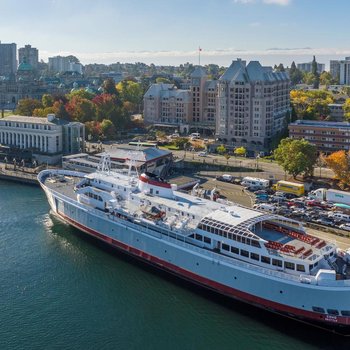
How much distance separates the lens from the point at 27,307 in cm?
2350

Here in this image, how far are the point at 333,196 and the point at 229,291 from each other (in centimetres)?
1524

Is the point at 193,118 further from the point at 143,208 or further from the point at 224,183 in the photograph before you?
the point at 143,208

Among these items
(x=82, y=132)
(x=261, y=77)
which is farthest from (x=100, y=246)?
(x=261, y=77)

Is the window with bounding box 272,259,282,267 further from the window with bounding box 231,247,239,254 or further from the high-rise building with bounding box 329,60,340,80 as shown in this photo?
the high-rise building with bounding box 329,60,340,80

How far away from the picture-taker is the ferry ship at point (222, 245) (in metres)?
21.9

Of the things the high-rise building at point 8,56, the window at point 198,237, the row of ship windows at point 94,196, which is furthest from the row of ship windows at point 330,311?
the high-rise building at point 8,56

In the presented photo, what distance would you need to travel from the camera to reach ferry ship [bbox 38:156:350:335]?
862 inches

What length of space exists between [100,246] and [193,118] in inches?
1679

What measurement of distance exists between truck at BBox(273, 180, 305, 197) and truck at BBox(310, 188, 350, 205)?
5.10ft

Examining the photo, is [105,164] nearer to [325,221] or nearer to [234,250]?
[234,250]

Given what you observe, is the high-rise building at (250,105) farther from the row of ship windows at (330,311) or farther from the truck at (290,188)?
the row of ship windows at (330,311)

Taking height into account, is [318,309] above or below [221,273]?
below

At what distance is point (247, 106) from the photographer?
57812 millimetres

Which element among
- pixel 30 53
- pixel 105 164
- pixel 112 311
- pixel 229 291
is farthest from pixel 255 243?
pixel 30 53
